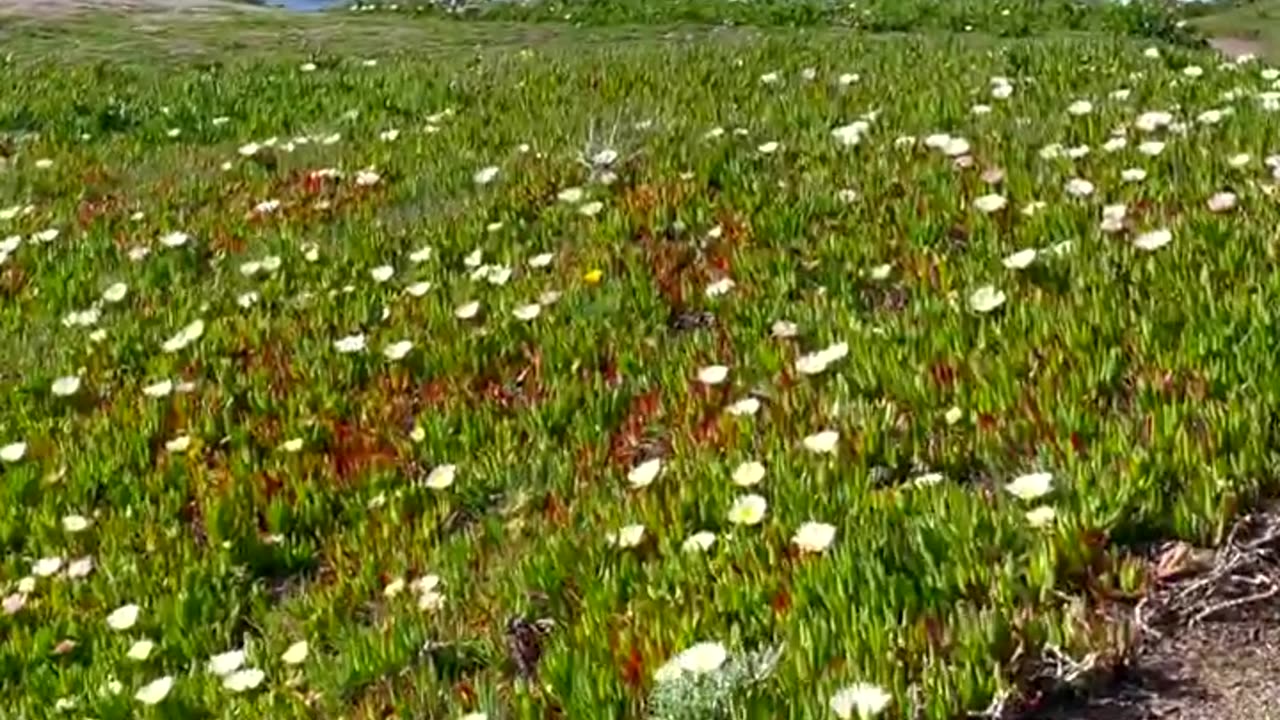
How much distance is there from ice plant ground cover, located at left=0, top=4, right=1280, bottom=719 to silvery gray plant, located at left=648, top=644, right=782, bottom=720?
14mm

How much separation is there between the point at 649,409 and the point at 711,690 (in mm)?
2258

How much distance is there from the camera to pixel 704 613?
408cm

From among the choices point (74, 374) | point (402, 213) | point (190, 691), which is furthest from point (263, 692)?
point (402, 213)

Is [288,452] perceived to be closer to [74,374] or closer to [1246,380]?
[74,374]

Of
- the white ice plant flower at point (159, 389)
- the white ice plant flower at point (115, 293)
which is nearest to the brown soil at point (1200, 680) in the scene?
the white ice plant flower at point (159, 389)

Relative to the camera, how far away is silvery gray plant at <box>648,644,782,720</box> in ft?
11.7

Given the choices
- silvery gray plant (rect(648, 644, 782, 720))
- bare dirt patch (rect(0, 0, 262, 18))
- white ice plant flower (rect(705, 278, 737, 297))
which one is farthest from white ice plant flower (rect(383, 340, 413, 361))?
bare dirt patch (rect(0, 0, 262, 18))

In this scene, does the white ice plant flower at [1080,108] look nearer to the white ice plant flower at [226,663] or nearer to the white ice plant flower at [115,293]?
the white ice plant flower at [115,293]

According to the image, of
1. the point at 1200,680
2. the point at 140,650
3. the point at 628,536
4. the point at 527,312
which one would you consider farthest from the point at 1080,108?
the point at 140,650

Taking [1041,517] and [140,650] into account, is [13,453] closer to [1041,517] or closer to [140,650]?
[140,650]

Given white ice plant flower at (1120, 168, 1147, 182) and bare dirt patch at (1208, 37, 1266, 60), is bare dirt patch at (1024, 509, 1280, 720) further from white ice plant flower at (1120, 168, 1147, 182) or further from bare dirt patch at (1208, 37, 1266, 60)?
bare dirt patch at (1208, 37, 1266, 60)

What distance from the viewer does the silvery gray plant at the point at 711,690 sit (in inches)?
141

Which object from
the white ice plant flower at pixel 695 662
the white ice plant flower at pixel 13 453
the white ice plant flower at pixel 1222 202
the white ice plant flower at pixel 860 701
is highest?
the white ice plant flower at pixel 1222 202

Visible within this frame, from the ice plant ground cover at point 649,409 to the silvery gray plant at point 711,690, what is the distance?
0.01 metres
